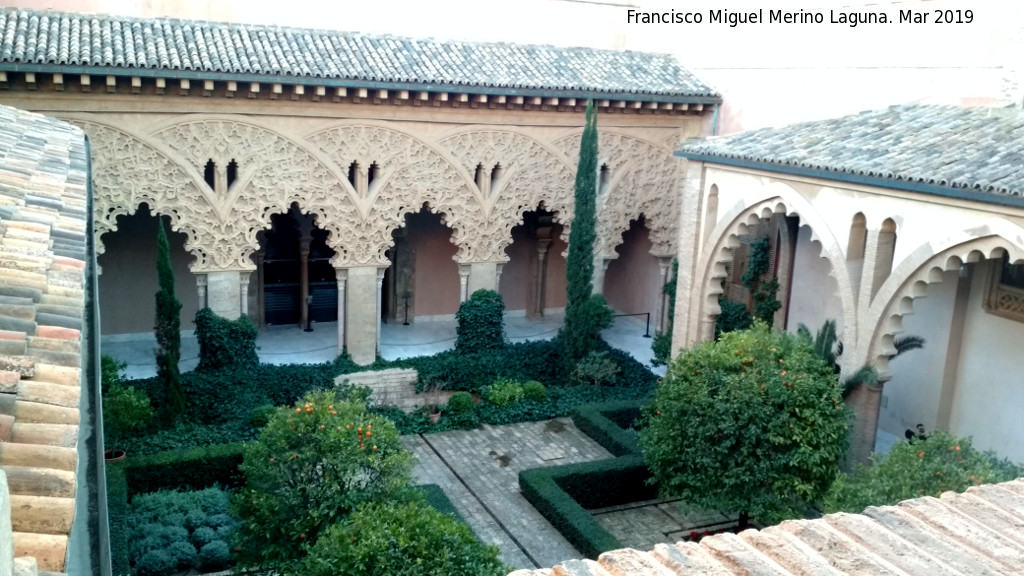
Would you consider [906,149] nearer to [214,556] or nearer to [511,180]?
[511,180]

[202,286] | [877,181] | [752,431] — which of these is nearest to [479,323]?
[202,286]

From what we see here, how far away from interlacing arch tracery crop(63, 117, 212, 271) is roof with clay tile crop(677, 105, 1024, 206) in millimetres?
8630

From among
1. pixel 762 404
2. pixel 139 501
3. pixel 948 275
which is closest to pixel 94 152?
pixel 139 501

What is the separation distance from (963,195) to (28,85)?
44.5 feet

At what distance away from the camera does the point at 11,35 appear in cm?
1430

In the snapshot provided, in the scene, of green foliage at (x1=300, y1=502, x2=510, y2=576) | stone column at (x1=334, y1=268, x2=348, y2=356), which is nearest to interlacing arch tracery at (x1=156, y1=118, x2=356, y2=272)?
stone column at (x1=334, y1=268, x2=348, y2=356)

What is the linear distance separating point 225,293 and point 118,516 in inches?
260

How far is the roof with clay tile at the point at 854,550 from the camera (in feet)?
11.0

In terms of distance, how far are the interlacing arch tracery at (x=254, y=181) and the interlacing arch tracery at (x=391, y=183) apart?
0.36 metres

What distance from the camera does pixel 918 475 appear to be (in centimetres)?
859

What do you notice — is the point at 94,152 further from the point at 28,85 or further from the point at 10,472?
the point at 10,472

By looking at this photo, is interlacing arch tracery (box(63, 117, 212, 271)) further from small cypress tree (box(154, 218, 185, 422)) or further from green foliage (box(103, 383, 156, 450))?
green foliage (box(103, 383, 156, 450))

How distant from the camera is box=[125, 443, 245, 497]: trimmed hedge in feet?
39.5

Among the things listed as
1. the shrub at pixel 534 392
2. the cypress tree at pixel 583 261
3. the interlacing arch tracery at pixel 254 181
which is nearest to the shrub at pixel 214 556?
the interlacing arch tracery at pixel 254 181
